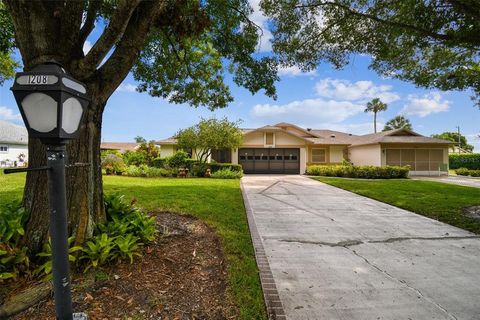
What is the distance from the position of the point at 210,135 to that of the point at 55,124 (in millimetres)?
16564

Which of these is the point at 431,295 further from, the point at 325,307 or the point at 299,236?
the point at 299,236

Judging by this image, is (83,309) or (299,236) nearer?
(83,309)

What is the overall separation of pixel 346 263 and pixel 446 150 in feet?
83.2

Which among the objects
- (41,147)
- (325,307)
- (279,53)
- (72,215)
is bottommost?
(325,307)

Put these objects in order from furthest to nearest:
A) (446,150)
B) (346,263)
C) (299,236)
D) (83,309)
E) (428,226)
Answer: (446,150)
(428,226)
(299,236)
(346,263)
(83,309)

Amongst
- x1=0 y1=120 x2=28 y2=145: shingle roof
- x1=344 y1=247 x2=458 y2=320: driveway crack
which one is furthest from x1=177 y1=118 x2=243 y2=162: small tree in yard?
x1=0 y1=120 x2=28 y2=145: shingle roof

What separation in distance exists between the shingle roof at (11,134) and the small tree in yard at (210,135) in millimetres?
25367

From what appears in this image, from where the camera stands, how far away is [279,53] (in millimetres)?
7910

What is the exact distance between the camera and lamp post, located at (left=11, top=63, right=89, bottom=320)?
5.10 ft

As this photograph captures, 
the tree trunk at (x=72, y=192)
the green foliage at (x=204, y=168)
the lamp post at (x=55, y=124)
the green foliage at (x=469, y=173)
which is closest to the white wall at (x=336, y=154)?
the green foliage at (x=204, y=168)

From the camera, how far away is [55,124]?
1.59 meters

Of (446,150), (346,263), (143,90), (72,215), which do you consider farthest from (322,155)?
(72,215)

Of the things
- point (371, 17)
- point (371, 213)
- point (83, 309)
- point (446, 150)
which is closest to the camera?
point (83, 309)

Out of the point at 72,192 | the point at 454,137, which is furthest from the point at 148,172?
the point at 454,137
